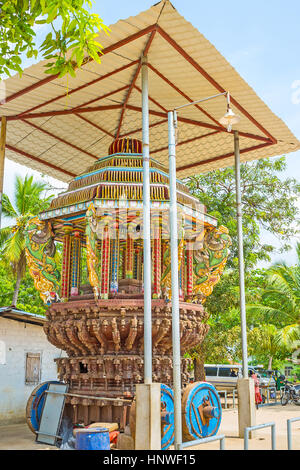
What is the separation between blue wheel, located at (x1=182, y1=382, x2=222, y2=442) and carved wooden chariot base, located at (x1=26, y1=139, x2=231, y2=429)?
115 centimetres

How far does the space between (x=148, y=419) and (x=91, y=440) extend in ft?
4.35

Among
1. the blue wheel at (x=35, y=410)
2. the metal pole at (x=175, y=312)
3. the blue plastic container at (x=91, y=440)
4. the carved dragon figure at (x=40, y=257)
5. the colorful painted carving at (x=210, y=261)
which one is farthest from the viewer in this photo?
the colorful painted carving at (x=210, y=261)

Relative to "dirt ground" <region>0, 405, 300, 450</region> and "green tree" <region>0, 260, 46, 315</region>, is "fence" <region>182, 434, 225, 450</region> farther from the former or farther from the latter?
"green tree" <region>0, 260, 46, 315</region>

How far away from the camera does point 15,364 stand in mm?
18422

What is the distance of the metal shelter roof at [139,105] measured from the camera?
11766mm

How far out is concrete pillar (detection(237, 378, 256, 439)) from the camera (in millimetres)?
12938

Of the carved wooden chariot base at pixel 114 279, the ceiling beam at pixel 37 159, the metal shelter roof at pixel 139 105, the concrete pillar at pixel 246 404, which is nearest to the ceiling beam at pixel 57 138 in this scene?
the metal shelter roof at pixel 139 105

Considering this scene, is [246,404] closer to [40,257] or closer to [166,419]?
[166,419]

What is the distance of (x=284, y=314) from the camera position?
29.7m

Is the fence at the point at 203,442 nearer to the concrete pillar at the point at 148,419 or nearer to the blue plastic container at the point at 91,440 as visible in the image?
the concrete pillar at the point at 148,419

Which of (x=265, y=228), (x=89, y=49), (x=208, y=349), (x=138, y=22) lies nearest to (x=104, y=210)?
(x=138, y=22)

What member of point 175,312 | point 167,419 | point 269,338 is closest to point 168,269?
point 167,419

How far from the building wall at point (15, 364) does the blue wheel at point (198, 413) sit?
27.7 ft
